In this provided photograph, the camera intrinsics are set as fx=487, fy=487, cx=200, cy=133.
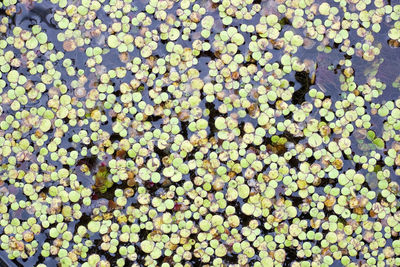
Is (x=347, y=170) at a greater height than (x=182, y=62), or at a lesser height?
lesser

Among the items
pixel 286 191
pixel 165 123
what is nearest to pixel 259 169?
pixel 286 191

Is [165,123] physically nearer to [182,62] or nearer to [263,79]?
[182,62]

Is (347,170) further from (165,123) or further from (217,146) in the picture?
(165,123)

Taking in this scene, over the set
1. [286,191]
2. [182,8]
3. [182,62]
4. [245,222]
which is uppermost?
[182,8]

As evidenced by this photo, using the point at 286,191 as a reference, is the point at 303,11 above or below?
above

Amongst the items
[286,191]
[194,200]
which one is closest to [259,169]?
[286,191]
